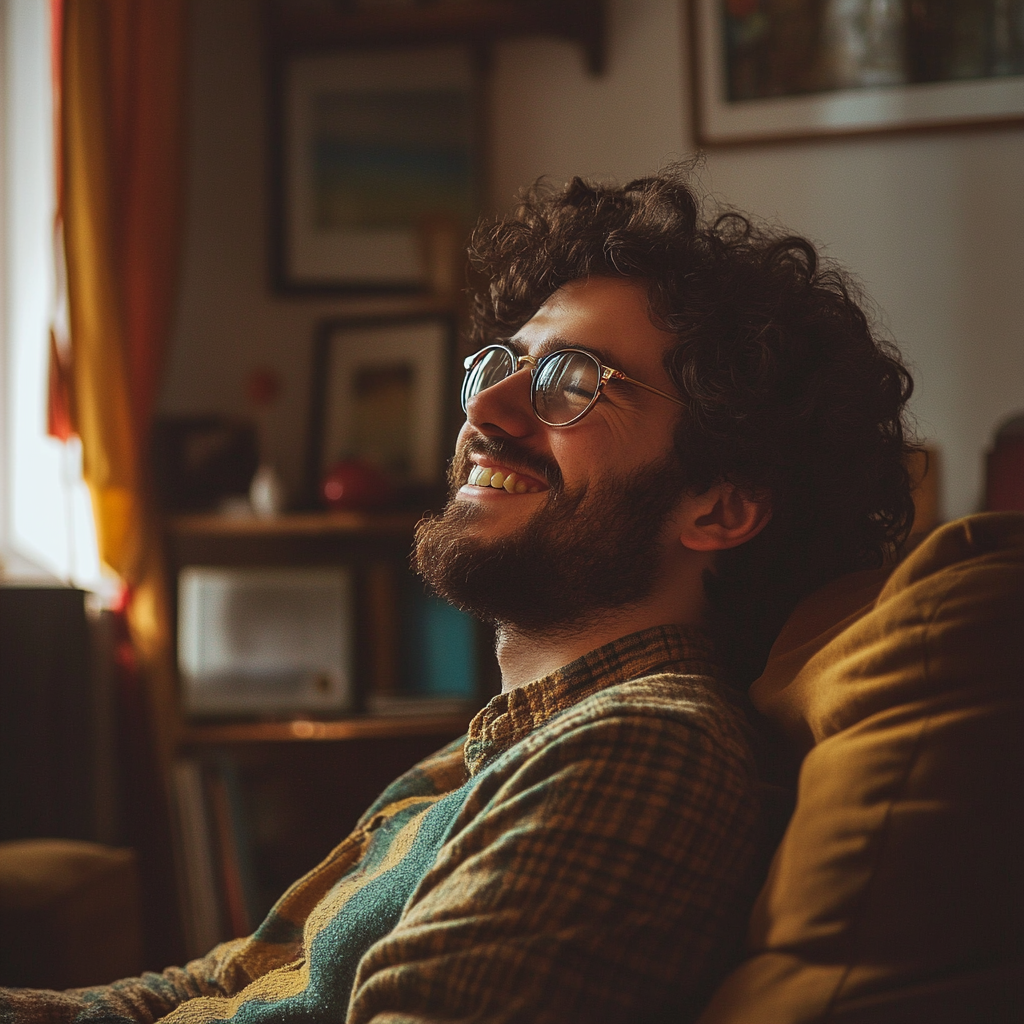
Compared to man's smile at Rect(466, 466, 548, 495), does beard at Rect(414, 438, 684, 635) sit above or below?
below

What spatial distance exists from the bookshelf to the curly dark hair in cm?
145

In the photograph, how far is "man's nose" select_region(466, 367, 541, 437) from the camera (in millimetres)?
1251

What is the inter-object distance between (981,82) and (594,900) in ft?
8.65

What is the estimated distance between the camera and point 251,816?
8.51 feet

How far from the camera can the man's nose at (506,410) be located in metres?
1.25

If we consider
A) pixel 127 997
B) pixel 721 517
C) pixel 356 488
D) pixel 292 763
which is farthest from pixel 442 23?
pixel 127 997

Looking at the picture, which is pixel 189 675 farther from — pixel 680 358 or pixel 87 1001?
pixel 680 358

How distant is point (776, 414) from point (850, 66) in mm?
1955

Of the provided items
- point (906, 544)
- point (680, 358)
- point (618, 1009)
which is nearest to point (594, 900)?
point (618, 1009)

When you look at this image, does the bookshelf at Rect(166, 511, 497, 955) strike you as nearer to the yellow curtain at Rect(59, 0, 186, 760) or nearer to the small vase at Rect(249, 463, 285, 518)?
the small vase at Rect(249, 463, 285, 518)

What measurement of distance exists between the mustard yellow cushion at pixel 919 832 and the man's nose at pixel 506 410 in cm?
58

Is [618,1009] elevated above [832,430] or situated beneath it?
situated beneath

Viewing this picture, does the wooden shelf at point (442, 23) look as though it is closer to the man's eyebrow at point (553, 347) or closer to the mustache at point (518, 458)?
the man's eyebrow at point (553, 347)

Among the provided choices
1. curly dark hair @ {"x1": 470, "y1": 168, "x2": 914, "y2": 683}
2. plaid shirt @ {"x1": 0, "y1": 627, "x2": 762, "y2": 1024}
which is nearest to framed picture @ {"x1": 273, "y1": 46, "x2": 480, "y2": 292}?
curly dark hair @ {"x1": 470, "y1": 168, "x2": 914, "y2": 683}
